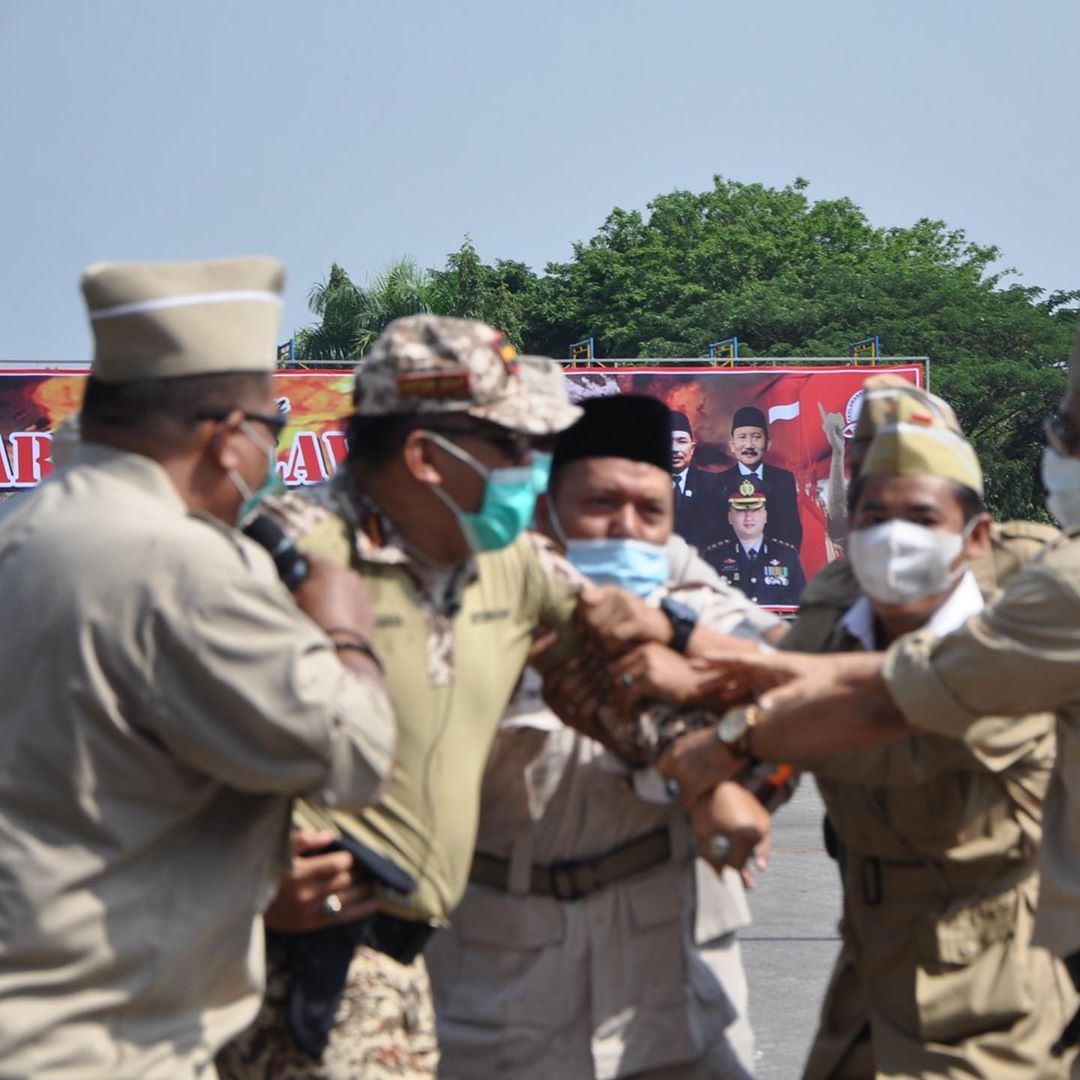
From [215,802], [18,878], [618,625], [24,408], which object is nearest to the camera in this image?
[18,878]

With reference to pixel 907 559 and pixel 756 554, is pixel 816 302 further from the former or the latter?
pixel 907 559

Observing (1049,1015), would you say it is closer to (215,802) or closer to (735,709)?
(735,709)

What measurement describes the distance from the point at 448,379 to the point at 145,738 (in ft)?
3.84

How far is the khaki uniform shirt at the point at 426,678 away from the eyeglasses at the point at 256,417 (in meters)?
0.44

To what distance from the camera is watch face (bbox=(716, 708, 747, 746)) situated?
4.28 meters

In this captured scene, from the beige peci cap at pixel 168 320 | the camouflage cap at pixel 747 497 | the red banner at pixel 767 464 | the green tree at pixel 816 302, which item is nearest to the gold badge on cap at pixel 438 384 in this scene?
the beige peci cap at pixel 168 320

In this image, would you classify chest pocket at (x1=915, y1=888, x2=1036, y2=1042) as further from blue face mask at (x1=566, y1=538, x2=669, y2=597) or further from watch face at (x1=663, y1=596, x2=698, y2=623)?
blue face mask at (x1=566, y1=538, x2=669, y2=597)

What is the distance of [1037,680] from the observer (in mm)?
3812

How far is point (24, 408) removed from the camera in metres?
30.5

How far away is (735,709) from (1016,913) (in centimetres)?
78

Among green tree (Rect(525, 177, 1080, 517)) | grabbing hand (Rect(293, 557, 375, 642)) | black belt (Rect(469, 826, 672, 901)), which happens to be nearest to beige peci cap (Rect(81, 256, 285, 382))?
grabbing hand (Rect(293, 557, 375, 642))

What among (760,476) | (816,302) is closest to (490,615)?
(760,476)

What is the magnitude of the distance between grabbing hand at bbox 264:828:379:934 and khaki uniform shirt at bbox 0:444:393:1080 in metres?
0.44

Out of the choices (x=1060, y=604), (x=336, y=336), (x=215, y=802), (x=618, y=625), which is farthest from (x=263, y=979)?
(x=336, y=336)
